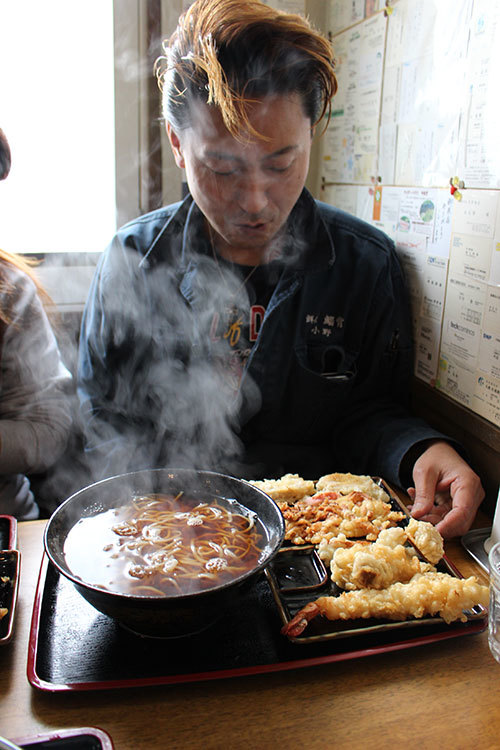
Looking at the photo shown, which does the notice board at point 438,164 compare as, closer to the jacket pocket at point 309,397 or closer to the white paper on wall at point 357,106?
the white paper on wall at point 357,106

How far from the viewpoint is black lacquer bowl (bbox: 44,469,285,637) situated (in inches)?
39.9

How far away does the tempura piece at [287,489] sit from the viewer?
64.7 inches

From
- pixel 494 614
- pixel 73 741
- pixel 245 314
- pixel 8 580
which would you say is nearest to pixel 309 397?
pixel 245 314

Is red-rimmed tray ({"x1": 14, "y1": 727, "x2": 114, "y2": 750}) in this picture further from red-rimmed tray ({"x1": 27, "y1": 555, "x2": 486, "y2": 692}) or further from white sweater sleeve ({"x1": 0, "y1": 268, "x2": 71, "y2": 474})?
white sweater sleeve ({"x1": 0, "y1": 268, "x2": 71, "y2": 474})

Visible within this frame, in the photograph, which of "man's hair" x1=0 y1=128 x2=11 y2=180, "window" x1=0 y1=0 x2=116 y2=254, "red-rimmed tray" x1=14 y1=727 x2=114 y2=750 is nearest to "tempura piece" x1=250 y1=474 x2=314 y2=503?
"red-rimmed tray" x1=14 y1=727 x2=114 y2=750

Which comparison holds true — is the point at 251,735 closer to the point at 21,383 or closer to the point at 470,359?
the point at 470,359

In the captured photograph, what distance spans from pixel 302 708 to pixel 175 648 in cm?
27

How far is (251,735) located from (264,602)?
298 mm

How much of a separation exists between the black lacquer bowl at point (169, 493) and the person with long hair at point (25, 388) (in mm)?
812

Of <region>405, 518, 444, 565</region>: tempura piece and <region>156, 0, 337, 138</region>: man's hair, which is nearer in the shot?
<region>405, 518, 444, 565</region>: tempura piece

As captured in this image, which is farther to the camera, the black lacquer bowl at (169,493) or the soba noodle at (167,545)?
the soba noodle at (167,545)

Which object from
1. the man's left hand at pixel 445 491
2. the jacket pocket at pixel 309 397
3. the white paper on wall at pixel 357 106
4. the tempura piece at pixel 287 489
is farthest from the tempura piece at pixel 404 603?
the white paper on wall at pixel 357 106

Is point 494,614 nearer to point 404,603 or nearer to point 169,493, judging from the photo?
point 404,603

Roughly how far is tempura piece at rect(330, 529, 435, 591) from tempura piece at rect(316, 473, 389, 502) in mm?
302
